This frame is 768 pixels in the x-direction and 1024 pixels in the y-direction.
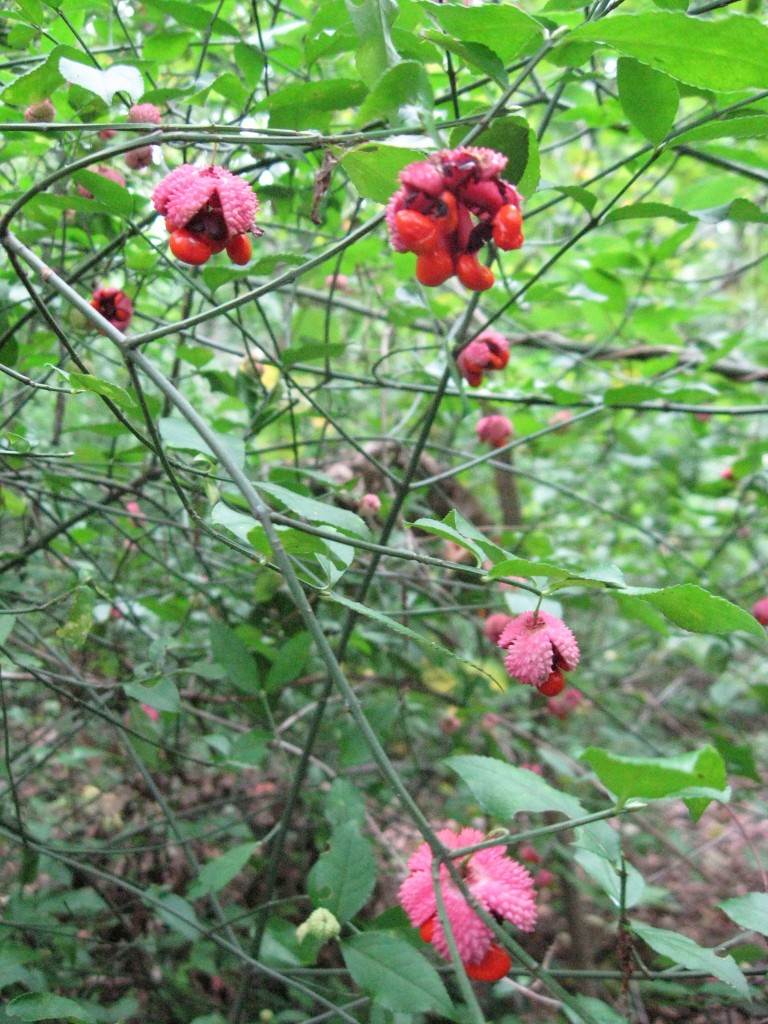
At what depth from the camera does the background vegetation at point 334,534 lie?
73cm

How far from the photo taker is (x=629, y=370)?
2.37 metres

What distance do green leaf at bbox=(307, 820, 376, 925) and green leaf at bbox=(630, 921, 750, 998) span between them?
351 mm

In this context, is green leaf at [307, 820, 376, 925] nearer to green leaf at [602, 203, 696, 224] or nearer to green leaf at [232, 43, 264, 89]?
green leaf at [602, 203, 696, 224]

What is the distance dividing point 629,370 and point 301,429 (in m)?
1.03

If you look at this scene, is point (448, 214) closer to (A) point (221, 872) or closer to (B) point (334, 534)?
(B) point (334, 534)

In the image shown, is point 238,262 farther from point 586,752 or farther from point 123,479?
point 123,479

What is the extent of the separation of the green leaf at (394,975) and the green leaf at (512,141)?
2.78 feet

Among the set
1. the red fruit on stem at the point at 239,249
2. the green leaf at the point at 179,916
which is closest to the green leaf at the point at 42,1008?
the green leaf at the point at 179,916

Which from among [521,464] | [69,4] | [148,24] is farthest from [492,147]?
[521,464]

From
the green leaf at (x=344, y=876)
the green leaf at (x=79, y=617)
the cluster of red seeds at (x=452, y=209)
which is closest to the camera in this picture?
the cluster of red seeds at (x=452, y=209)

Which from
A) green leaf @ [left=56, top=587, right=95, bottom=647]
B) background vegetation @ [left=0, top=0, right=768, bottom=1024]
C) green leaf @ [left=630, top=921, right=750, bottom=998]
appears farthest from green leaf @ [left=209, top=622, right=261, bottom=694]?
green leaf @ [left=630, top=921, right=750, bottom=998]

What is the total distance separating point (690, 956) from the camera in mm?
769

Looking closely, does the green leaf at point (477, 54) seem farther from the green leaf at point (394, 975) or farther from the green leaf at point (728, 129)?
the green leaf at point (394, 975)

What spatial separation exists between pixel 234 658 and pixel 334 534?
2.05 ft
